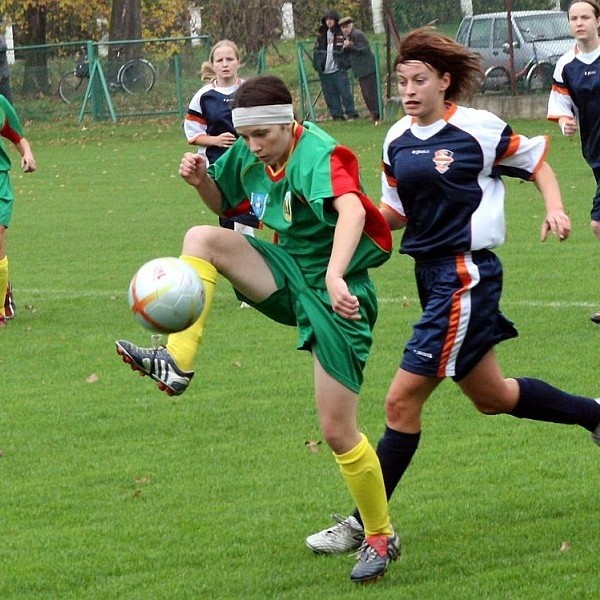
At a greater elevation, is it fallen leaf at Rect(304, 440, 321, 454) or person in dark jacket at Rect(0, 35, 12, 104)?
fallen leaf at Rect(304, 440, 321, 454)

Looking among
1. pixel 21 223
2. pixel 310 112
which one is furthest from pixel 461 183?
pixel 310 112

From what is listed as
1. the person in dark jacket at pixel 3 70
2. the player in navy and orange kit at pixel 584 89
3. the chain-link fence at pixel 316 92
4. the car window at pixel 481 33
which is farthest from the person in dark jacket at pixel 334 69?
the player in navy and orange kit at pixel 584 89

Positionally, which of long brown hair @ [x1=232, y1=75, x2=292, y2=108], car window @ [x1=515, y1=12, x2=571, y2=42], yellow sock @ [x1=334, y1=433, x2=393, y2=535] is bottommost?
car window @ [x1=515, y1=12, x2=571, y2=42]

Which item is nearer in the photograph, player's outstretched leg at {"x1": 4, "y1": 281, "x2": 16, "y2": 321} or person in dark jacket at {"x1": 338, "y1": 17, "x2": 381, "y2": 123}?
player's outstretched leg at {"x1": 4, "y1": 281, "x2": 16, "y2": 321}

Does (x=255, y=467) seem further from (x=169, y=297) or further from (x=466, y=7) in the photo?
(x=466, y=7)

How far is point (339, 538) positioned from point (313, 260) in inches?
41.6

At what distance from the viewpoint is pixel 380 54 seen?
29.4 m

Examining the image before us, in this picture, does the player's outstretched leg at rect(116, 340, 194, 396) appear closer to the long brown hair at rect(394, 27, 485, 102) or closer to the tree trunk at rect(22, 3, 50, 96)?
the long brown hair at rect(394, 27, 485, 102)

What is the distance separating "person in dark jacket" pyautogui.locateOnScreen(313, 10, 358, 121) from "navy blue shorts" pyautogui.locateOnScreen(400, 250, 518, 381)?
23250 millimetres

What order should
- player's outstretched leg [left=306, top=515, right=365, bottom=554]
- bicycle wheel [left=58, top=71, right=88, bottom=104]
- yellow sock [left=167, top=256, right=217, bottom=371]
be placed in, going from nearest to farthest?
yellow sock [left=167, top=256, right=217, bottom=371]
player's outstretched leg [left=306, top=515, right=365, bottom=554]
bicycle wheel [left=58, top=71, right=88, bottom=104]

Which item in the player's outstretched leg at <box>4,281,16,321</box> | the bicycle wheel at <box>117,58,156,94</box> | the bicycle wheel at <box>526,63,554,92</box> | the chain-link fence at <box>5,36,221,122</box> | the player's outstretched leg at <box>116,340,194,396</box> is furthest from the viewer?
the chain-link fence at <box>5,36,221,122</box>

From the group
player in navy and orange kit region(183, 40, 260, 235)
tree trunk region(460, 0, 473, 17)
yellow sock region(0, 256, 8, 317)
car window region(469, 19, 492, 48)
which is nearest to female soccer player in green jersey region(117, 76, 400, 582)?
yellow sock region(0, 256, 8, 317)

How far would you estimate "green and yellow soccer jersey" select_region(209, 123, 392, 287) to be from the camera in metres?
4.90

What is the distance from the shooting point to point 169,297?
15.5ft
